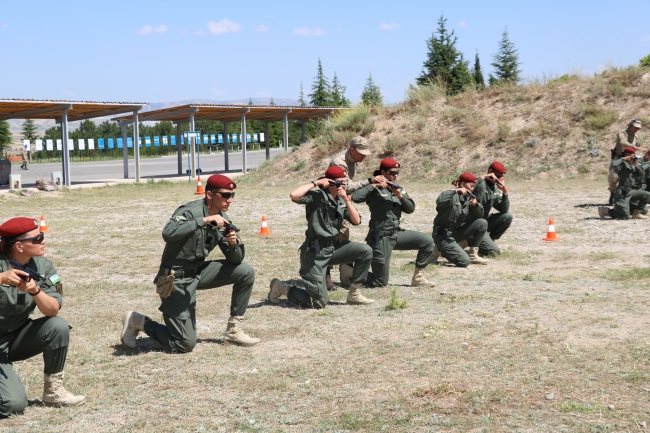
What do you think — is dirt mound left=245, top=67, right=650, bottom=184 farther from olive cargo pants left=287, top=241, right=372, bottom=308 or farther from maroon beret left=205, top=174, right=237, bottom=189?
maroon beret left=205, top=174, right=237, bottom=189

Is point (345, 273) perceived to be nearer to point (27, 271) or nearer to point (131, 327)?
point (131, 327)

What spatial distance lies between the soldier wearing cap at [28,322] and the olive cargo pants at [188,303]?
1404 mm

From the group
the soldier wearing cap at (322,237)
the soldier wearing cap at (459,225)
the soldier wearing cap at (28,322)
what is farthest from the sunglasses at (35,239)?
the soldier wearing cap at (459,225)

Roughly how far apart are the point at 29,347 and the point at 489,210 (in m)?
8.47

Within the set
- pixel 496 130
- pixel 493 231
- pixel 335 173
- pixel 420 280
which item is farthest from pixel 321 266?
pixel 496 130

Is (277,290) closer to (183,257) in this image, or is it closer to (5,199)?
(183,257)

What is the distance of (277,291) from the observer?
9.04 meters

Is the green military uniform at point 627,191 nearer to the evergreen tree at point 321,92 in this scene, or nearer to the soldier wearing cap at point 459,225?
the soldier wearing cap at point 459,225

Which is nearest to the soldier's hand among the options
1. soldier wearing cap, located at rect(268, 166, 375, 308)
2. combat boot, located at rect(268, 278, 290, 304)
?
soldier wearing cap, located at rect(268, 166, 375, 308)

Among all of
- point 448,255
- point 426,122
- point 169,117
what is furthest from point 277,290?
point 169,117

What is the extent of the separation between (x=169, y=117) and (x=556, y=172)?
69.0 ft

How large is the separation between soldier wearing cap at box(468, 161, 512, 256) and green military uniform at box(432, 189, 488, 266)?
20 cm

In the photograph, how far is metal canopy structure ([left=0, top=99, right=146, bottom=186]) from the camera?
29020mm

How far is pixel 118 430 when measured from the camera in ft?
16.6
